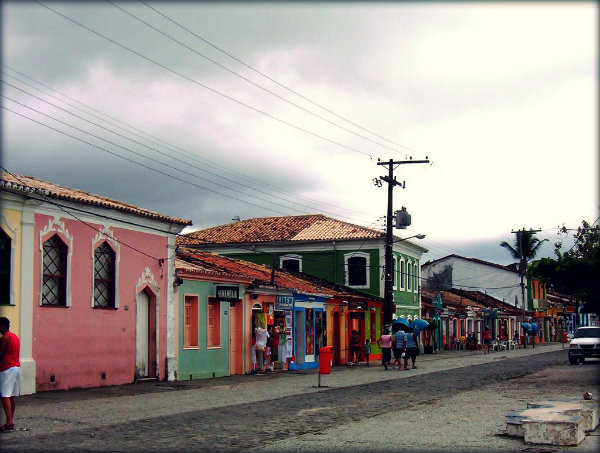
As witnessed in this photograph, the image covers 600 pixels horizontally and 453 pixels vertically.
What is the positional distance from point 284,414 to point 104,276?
909 centimetres

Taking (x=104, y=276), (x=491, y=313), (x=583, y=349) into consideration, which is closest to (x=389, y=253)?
(x=583, y=349)

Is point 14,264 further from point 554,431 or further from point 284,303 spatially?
point 284,303

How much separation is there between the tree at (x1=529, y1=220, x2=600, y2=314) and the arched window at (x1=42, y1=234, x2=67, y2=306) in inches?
558

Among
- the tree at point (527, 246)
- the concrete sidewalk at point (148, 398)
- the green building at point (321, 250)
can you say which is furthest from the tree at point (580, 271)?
the tree at point (527, 246)

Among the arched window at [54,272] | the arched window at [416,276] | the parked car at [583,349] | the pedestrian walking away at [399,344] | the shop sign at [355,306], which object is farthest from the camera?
the arched window at [416,276]

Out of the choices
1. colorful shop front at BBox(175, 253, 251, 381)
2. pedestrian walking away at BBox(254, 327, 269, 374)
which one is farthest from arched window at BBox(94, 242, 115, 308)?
pedestrian walking away at BBox(254, 327, 269, 374)

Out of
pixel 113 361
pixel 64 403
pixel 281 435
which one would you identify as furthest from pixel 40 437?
pixel 113 361

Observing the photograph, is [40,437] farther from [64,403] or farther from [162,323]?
[162,323]

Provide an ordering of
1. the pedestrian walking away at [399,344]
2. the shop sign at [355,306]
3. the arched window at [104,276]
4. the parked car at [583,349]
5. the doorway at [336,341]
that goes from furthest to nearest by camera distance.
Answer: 1. the shop sign at [355,306]
2. the doorway at [336,341]
3. the parked car at [583,349]
4. the pedestrian walking away at [399,344]
5. the arched window at [104,276]

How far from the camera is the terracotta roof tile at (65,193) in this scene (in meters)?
19.9

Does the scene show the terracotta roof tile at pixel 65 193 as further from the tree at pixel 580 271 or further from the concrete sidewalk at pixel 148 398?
the tree at pixel 580 271

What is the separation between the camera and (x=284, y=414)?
16.1 meters

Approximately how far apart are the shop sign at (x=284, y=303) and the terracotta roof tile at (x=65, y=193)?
24.1 ft

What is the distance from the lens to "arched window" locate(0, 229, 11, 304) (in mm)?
19344
